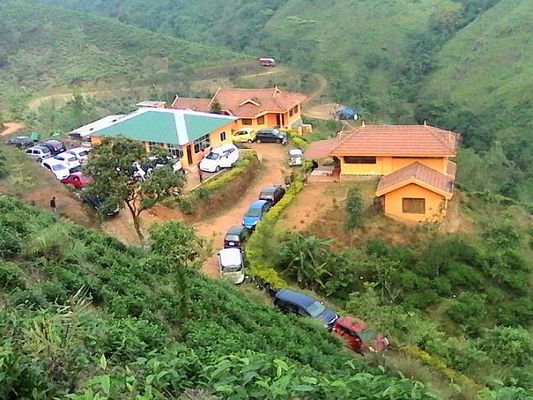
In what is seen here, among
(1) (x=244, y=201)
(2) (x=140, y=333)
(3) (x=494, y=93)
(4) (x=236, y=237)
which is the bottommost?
(3) (x=494, y=93)

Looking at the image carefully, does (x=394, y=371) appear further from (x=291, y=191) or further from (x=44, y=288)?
(x=291, y=191)

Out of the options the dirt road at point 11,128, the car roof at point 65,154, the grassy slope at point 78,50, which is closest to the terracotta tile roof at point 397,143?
the car roof at point 65,154

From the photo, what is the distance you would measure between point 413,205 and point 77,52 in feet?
156

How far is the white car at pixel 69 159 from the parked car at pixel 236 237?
379 inches

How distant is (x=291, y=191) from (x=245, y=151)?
217 inches

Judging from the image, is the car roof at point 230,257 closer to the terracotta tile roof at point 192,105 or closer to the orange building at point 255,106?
the orange building at point 255,106

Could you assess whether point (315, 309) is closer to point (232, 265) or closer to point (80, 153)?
point (232, 265)

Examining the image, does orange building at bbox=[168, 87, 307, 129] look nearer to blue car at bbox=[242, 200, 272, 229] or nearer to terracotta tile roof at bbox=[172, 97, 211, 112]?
terracotta tile roof at bbox=[172, 97, 211, 112]

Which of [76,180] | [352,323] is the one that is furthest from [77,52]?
[352,323]

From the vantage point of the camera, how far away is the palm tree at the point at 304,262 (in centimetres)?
1894

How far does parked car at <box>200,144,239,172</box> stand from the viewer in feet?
89.6

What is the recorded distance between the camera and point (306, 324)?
1377 cm

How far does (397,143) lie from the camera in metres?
24.8

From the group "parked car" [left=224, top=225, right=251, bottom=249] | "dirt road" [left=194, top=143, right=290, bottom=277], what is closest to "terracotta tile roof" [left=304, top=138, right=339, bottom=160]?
"dirt road" [left=194, top=143, right=290, bottom=277]
